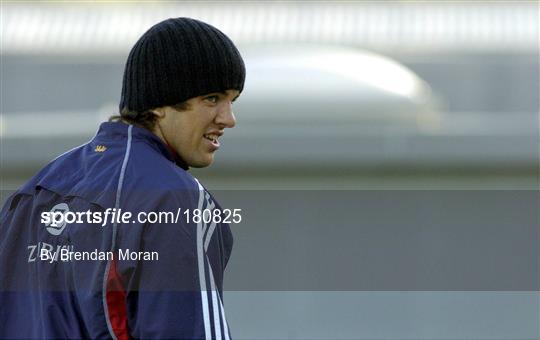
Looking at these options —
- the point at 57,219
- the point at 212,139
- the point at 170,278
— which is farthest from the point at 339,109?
the point at 170,278

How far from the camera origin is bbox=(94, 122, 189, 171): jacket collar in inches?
71.5

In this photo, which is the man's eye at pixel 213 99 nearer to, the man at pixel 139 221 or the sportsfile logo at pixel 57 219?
the man at pixel 139 221

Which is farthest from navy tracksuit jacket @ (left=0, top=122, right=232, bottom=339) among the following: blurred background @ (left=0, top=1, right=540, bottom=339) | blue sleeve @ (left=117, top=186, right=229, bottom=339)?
blurred background @ (left=0, top=1, right=540, bottom=339)

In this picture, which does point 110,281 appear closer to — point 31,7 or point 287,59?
point 287,59

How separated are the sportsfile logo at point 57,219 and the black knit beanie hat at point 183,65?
21cm

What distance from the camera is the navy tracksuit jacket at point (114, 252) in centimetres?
168

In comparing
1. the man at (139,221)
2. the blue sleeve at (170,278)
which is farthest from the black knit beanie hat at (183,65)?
the blue sleeve at (170,278)

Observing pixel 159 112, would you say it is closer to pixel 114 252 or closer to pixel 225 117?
pixel 225 117

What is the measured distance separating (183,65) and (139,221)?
0.28 meters

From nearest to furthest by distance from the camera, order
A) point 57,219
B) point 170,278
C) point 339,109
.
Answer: point 170,278
point 57,219
point 339,109

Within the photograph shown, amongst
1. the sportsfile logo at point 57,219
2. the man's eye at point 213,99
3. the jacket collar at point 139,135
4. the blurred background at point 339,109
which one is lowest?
the sportsfile logo at point 57,219

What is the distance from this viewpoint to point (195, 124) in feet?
6.12

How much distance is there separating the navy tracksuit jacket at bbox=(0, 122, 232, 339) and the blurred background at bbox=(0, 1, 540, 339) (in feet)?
9.42

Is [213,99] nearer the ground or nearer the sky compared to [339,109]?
nearer the ground
